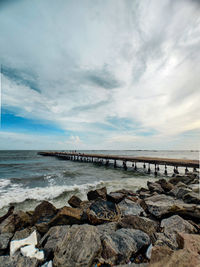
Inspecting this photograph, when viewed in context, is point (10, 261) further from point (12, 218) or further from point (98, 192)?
point (98, 192)

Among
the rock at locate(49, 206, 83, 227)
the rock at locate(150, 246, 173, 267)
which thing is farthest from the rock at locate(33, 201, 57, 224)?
the rock at locate(150, 246, 173, 267)

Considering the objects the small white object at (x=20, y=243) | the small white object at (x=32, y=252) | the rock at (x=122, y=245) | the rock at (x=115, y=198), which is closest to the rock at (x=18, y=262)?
the small white object at (x=32, y=252)

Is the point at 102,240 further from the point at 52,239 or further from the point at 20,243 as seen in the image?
the point at 20,243

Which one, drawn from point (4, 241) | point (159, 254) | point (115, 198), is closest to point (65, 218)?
point (4, 241)

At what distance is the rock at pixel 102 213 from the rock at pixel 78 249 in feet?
4.19

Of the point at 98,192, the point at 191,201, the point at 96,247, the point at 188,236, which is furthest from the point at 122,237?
the point at 191,201

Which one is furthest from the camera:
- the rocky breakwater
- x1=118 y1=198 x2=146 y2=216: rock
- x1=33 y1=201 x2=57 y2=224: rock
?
x1=118 y1=198 x2=146 y2=216: rock

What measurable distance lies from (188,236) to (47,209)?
185 inches

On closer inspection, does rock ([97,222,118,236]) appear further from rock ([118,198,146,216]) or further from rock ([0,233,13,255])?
rock ([0,233,13,255])

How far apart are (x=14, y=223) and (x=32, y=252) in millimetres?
2103

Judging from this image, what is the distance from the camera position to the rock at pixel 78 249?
2.62 m

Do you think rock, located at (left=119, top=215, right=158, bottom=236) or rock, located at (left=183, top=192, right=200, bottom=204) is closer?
rock, located at (left=119, top=215, right=158, bottom=236)

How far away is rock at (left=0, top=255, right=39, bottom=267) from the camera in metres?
2.78

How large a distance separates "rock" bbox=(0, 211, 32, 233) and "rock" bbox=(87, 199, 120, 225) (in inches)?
96.4
